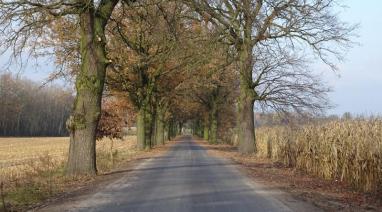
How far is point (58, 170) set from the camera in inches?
779

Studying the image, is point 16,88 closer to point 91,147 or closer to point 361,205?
point 91,147

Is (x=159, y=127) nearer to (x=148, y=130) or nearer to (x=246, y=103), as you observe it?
(x=148, y=130)

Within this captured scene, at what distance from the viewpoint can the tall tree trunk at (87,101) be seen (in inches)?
700

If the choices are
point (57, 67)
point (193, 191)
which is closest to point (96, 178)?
point (193, 191)

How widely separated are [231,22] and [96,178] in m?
15.3

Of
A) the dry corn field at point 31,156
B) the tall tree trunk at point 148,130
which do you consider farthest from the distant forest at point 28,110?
the tall tree trunk at point 148,130

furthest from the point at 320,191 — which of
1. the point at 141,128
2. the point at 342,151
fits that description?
the point at 141,128

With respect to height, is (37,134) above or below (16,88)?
below

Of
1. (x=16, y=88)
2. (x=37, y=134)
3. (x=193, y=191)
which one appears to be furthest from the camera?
(x=37, y=134)

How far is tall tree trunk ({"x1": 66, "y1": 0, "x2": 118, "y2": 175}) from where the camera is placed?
17.8 metres

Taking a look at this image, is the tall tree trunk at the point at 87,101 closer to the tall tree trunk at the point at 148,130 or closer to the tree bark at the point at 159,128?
the tall tree trunk at the point at 148,130

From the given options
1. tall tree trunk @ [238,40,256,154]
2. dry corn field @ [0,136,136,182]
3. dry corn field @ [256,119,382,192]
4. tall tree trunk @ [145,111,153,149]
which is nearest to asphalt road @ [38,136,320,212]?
dry corn field @ [256,119,382,192]

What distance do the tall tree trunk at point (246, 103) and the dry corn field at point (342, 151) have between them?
7183 mm

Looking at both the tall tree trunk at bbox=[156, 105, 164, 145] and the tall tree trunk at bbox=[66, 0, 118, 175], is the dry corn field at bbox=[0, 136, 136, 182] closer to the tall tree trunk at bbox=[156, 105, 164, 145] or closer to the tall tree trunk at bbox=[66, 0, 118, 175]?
the tall tree trunk at bbox=[66, 0, 118, 175]
